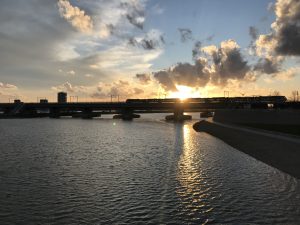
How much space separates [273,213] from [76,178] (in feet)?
52.5

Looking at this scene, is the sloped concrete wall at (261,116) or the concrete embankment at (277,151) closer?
the concrete embankment at (277,151)

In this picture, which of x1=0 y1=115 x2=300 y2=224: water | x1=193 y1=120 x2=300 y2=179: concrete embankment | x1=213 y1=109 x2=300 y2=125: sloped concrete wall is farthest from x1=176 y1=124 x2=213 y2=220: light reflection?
x1=213 y1=109 x2=300 y2=125: sloped concrete wall

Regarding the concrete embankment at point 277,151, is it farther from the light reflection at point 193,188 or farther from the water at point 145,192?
the light reflection at point 193,188

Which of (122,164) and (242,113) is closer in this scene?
(122,164)

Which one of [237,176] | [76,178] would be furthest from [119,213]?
[237,176]

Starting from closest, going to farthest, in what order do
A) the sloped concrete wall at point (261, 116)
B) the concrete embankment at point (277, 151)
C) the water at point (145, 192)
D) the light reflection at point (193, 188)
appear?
the water at point (145, 192) < the light reflection at point (193, 188) < the concrete embankment at point (277, 151) < the sloped concrete wall at point (261, 116)

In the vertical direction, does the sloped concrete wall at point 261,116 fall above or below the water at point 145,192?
above

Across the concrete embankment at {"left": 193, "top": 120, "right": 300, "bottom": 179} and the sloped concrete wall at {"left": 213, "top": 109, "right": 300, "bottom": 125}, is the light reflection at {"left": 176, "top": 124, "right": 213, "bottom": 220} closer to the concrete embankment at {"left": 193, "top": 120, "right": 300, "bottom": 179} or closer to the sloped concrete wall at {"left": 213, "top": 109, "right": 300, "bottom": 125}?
the concrete embankment at {"left": 193, "top": 120, "right": 300, "bottom": 179}

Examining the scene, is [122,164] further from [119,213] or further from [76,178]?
[119,213]

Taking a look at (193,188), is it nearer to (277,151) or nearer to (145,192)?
(145,192)

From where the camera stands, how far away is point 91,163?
37438 mm

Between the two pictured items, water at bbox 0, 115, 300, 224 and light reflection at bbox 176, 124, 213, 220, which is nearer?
water at bbox 0, 115, 300, 224

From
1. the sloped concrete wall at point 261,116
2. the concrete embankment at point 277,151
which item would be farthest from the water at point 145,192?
the sloped concrete wall at point 261,116

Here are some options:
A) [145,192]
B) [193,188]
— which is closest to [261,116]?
[193,188]
